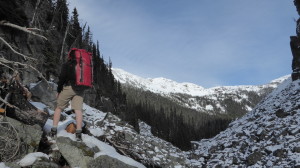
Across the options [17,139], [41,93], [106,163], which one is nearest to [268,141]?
[41,93]

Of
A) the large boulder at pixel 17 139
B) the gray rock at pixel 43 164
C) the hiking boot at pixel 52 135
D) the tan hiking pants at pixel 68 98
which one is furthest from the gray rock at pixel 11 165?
the tan hiking pants at pixel 68 98

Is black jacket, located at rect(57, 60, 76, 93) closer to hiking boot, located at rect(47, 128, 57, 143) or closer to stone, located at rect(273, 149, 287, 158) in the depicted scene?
hiking boot, located at rect(47, 128, 57, 143)

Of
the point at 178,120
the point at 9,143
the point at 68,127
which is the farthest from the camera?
the point at 178,120

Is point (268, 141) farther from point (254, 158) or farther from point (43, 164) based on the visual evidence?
point (43, 164)

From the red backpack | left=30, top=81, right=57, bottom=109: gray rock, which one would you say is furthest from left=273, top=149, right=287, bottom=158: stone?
the red backpack

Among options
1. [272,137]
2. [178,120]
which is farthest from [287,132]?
[178,120]

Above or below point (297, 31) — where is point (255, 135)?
below

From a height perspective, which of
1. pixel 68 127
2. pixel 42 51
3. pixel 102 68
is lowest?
pixel 68 127

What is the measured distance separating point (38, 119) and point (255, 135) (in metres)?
24.5

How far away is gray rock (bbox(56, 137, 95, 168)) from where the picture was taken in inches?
212

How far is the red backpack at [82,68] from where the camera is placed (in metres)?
5.70

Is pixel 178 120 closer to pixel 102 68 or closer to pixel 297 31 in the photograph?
pixel 102 68

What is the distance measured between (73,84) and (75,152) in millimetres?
1386

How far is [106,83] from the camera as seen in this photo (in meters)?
65.4
